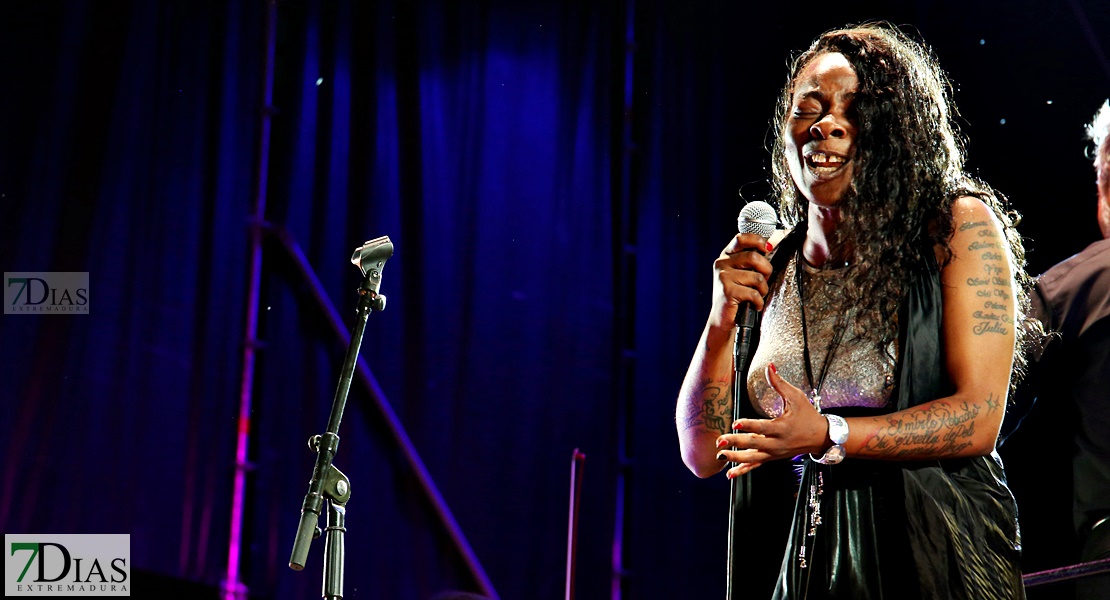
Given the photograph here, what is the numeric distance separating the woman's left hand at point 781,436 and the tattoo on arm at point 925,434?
0.28ft

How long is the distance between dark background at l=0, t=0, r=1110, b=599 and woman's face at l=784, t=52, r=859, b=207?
6.98 feet

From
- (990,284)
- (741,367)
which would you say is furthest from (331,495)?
(990,284)

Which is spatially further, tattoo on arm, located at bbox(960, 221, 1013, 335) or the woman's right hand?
the woman's right hand

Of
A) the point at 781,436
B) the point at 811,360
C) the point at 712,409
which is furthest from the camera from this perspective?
the point at 712,409

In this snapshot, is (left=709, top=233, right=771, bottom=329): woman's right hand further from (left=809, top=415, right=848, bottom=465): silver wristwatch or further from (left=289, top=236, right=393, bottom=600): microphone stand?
(left=289, top=236, right=393, bottom=600): microphone stand

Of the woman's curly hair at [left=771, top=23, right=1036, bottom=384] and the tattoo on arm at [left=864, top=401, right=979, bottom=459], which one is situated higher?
the woman's curly hair at [left=771, top=23, right=1036, bottom=384]

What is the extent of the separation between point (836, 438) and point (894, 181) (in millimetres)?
536

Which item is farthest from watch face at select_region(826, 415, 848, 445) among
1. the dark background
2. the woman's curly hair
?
the dark background

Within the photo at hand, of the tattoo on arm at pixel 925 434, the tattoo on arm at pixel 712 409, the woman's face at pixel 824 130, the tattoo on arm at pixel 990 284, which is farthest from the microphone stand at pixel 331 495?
the tattoo on arm at pixel 990 284

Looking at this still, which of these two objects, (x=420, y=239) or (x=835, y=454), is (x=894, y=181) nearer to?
(x=835, y=454)

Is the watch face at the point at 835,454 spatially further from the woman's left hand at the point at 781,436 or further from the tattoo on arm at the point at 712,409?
the tattoo on arm at the point at 712,409

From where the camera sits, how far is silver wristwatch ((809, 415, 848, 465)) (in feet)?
5.32

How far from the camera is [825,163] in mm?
1901

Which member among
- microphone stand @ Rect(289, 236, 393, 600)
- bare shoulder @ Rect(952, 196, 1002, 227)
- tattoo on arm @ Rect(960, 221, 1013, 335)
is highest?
bare shoulder @ Rect(952, 196, 1002, 227)
